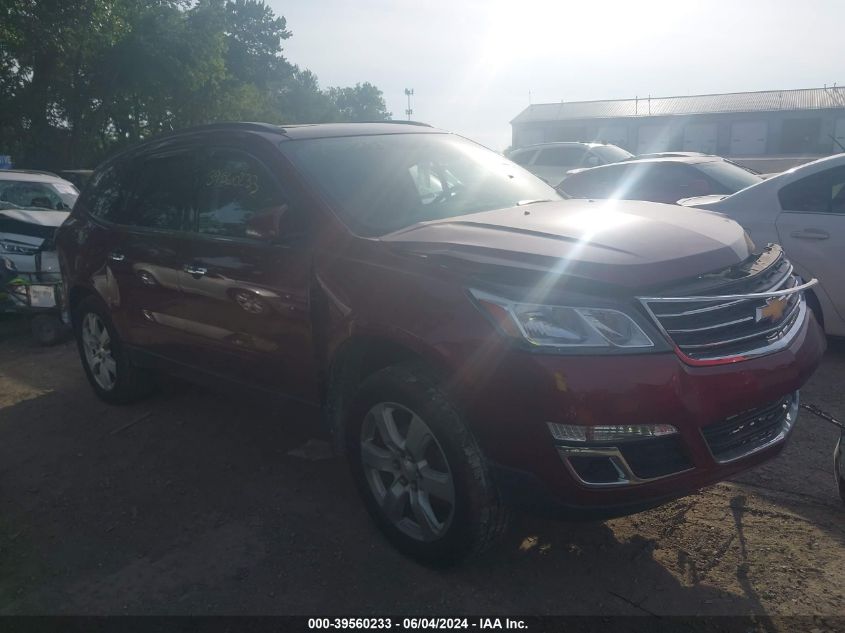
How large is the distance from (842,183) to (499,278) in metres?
3.92

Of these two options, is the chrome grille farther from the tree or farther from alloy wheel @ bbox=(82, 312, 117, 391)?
the tree

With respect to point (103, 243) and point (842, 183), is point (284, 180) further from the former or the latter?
point (842, 183)

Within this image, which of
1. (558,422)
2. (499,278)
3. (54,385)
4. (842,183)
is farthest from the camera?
(54,385)

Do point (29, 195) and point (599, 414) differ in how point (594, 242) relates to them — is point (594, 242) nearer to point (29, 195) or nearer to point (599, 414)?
point (599, 414)

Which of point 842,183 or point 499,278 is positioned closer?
point 499,278

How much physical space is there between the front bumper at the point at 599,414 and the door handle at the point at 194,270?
6.46 feet

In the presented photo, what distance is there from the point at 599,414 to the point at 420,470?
83 cm

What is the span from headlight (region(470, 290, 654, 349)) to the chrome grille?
0.12 metres

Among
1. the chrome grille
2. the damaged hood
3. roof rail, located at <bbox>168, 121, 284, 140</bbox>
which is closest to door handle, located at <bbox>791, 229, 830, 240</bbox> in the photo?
the chrome grille

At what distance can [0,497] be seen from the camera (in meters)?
4.24

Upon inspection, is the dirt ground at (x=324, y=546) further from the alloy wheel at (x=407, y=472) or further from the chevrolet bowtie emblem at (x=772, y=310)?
the chevrolet bowtie emblem at (x=772, y=310)

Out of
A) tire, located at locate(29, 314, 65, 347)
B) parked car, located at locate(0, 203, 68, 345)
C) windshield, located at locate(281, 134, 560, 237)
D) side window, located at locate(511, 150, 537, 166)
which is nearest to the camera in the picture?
windshield, located at locate(281, 134, 560, 237)

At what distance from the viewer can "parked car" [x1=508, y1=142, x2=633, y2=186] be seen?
643 inches

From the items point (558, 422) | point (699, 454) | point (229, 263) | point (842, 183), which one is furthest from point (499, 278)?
point (842, 183)
